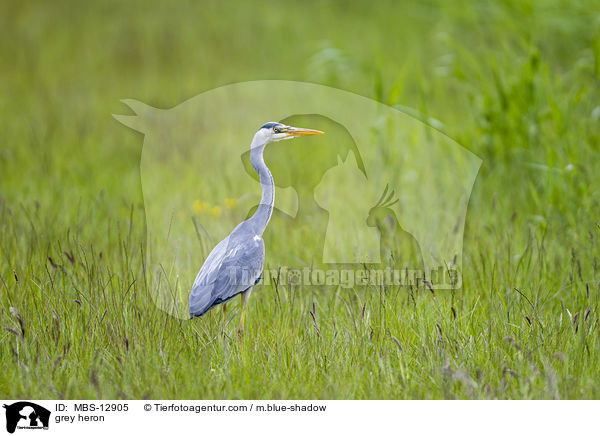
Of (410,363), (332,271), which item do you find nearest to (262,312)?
(332,271)

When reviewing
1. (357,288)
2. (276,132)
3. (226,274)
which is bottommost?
(357,288)

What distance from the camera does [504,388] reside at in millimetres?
2480

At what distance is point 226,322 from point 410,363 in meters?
0.90

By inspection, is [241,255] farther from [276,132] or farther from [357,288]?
[357,288]

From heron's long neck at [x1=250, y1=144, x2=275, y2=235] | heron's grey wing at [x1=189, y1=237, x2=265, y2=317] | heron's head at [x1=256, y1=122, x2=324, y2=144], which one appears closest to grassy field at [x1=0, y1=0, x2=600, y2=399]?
heron's grey wing at [x1=189, y1=237, x2=265, y2=317]

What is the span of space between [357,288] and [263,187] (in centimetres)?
112

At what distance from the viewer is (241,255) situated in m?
2.42

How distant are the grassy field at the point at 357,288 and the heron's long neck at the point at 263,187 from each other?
0.56 meters

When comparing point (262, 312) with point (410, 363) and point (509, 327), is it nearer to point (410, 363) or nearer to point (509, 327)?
point (410, 363)
